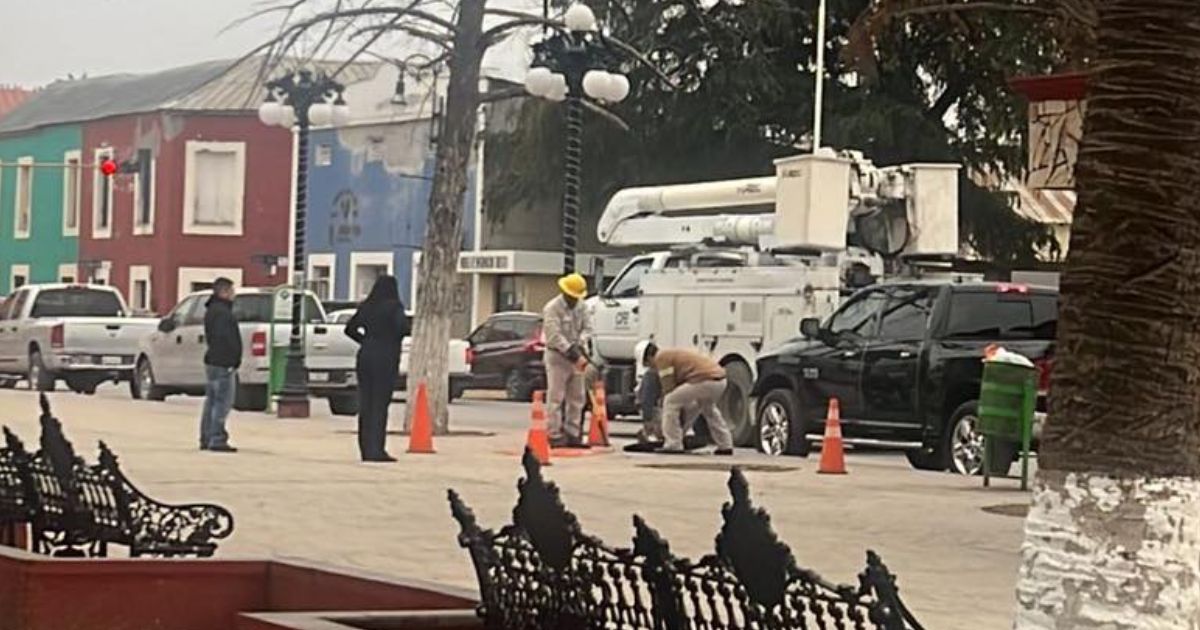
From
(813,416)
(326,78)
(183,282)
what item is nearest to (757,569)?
(813,416)

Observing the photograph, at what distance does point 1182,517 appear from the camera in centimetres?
545

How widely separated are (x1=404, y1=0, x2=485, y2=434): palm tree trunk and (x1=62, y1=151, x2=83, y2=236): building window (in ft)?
132

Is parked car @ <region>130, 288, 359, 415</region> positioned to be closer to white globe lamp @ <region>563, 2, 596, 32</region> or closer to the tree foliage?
white globe lamp @ <region>563, 2, 596, 32</region>

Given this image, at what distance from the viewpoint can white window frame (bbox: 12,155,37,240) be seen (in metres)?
69.6

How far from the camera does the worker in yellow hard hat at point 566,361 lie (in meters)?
24.5

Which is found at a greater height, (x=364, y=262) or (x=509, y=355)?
(x=364, y=262)

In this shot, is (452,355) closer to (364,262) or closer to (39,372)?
(39,372)

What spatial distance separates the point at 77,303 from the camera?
41.5 meters

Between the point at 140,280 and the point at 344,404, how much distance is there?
2979 cm

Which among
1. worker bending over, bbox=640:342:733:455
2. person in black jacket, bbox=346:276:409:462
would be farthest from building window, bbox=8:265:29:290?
person in black jacket, bbox=346:276:409:462

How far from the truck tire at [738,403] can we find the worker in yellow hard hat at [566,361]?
10.7 ft

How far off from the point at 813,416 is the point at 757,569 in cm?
2032

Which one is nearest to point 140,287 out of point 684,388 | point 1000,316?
point 684,388

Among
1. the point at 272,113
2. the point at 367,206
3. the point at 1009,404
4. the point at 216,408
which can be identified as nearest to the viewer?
the point at 1009,404
